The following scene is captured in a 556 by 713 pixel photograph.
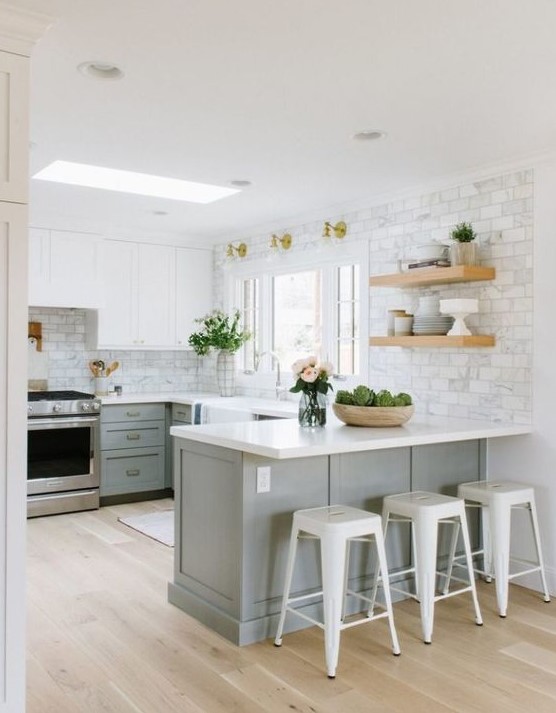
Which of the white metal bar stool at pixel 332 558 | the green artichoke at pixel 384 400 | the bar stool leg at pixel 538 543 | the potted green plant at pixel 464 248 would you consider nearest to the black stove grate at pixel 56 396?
the green artichoke at pixel 384 400

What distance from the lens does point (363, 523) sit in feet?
9.70

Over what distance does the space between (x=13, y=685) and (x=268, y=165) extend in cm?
303

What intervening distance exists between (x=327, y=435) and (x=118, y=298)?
339 centimetres

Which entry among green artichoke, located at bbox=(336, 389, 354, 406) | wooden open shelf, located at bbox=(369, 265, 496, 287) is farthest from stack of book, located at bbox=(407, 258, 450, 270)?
green artichoke, located at bbox=(336, 389, 354, 406)

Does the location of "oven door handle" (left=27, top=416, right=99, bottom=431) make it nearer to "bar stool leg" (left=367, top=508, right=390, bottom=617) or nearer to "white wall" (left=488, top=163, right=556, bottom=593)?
"bar stool leg" (left=367, top=508, right=390, bottom=617)

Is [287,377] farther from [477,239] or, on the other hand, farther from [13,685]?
[13,685]

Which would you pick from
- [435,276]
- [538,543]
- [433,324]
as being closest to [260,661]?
[538,543]

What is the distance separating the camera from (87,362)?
6.30m

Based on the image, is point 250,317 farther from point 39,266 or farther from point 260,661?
point 260,661

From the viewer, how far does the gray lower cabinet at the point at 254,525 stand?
10.3ft

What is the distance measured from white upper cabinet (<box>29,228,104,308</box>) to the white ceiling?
63.2 inches

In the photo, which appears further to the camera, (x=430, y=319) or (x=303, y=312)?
(x=303, y=312)

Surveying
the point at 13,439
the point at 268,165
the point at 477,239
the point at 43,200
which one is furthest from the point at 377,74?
the point at 43,200

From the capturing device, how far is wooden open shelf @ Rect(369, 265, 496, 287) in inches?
156
